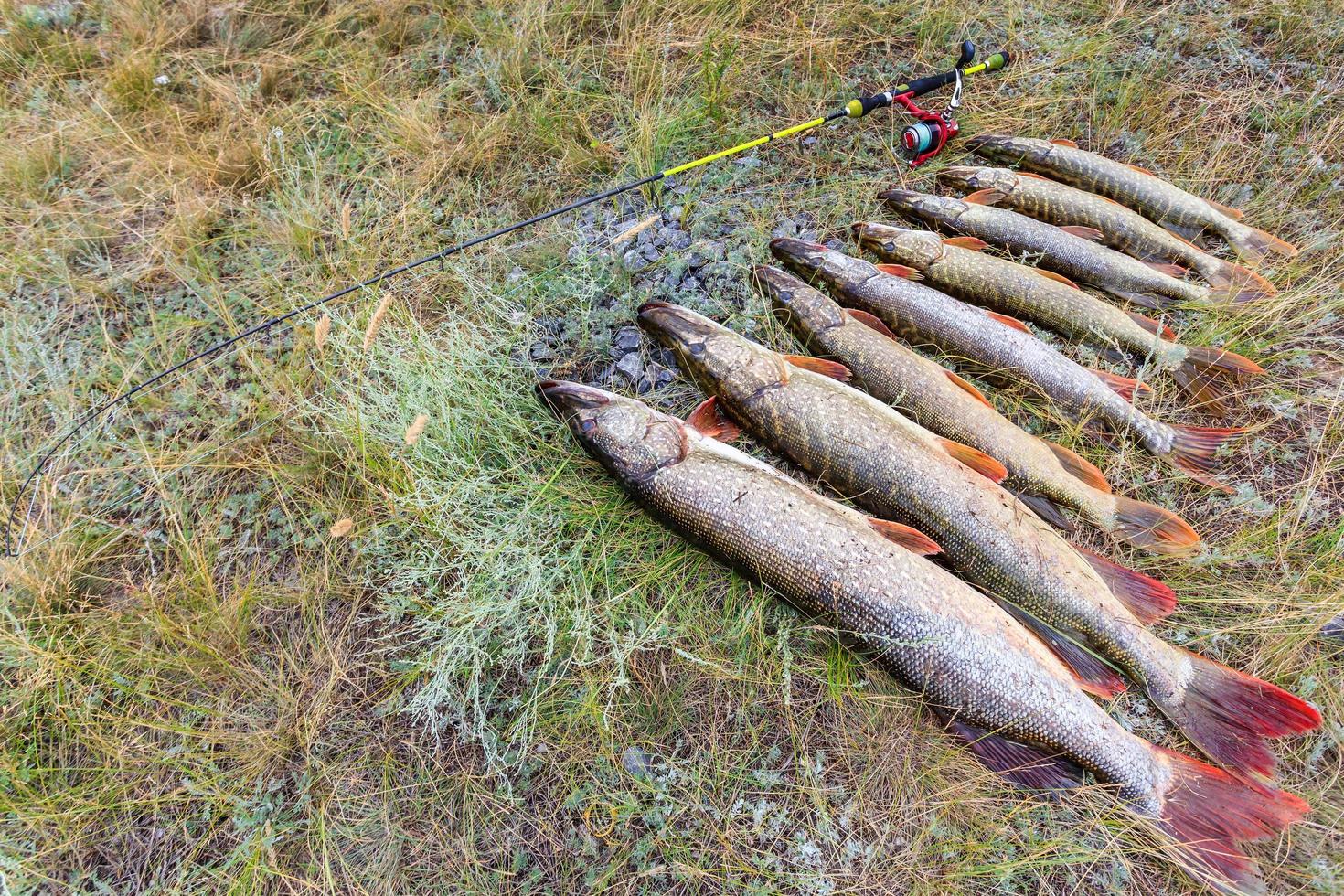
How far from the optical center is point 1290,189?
11.2 ft

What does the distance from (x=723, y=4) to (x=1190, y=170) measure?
299 centimetres

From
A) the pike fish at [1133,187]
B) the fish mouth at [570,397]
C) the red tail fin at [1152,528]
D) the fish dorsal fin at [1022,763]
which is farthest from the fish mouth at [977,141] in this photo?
the fish dorsal fin at [1022,763]

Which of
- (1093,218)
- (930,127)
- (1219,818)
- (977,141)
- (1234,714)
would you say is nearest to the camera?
(1219,818)

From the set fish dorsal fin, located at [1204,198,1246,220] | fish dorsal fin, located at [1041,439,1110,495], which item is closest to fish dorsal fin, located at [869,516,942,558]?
fish dorsal fin, located at [1041,439,1110,495]

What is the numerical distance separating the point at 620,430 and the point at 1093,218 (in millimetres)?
→ 2925

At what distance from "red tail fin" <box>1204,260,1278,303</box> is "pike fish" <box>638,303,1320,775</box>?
168 cm

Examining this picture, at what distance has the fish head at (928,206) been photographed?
3498 mm

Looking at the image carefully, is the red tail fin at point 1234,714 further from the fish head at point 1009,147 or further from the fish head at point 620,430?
the fish head at point 1009,147

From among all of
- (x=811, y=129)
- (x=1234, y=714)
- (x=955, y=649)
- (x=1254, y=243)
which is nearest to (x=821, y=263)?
(x=811, y=129)

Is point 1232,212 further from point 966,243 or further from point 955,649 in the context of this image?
point 955,649

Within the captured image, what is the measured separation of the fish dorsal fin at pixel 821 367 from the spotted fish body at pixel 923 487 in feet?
0.17

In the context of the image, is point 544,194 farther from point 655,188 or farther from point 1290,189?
point 1290,189

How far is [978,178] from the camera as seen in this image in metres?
3.62

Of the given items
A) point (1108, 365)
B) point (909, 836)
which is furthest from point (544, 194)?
point (909, 836)
